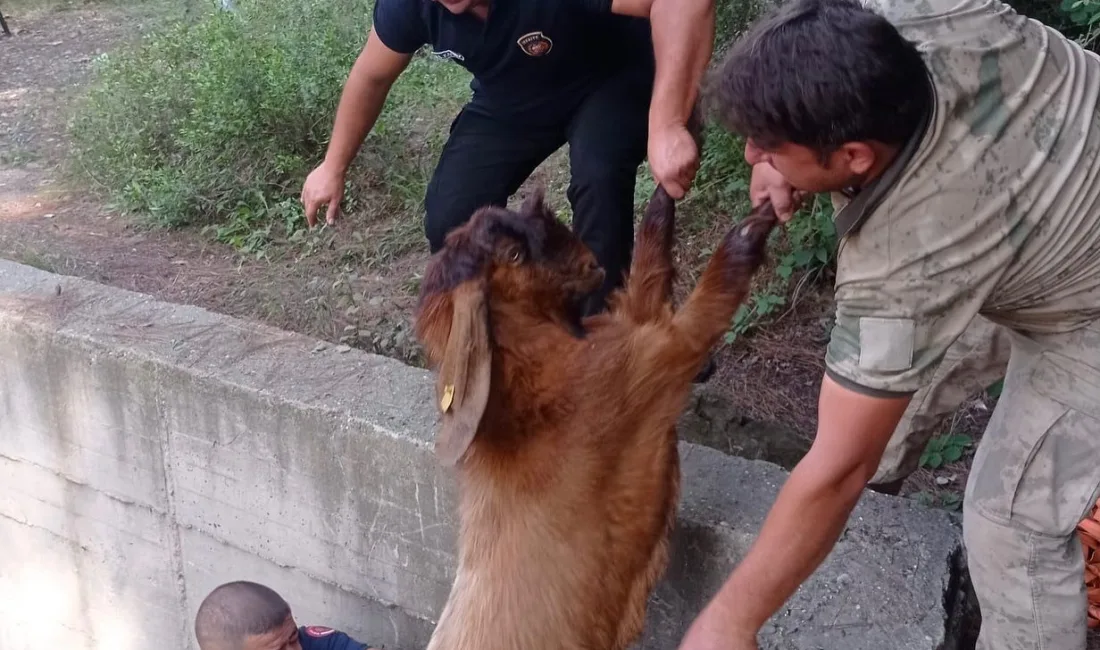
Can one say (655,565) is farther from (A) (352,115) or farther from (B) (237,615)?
(A) (352,115)

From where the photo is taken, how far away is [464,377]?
8.12ft

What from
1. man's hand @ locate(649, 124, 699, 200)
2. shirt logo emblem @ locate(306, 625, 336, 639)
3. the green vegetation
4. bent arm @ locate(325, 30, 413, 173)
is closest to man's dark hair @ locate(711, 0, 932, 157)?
man's hand @ locate(649, 124, 699, 200)

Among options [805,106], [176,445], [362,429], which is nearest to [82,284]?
[176,445]

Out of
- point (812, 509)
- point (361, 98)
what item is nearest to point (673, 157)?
point (812, 509)

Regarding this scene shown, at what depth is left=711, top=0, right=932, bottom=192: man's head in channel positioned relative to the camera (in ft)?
6.64

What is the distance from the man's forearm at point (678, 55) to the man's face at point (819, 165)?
2.35ft

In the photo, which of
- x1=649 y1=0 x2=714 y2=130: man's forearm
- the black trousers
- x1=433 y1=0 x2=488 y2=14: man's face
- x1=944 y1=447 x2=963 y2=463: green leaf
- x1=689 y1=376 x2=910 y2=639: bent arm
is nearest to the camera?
x1=689 y1=376 x2=910 y2=639: bent arm

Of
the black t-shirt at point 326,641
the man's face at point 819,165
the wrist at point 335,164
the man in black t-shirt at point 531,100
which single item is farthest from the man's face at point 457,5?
the black t-shirt at point 326,641

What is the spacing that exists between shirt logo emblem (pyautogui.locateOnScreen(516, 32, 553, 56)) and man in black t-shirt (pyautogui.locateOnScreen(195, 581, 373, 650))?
6.67ft

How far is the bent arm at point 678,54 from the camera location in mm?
2930

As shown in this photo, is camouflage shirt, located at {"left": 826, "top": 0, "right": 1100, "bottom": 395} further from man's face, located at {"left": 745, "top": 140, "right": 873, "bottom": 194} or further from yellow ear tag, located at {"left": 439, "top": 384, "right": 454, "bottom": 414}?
yellow ear tag, located at {"left": 439, "top": 384, "right": 454, "bottom": 414}

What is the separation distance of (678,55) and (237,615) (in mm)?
2306

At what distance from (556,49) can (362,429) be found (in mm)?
1406

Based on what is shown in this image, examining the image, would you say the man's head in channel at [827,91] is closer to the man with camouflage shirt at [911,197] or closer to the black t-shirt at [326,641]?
the man with camouflage shirt at [911,197]
